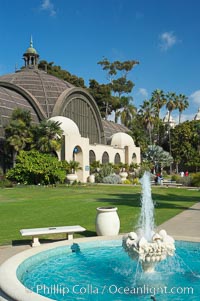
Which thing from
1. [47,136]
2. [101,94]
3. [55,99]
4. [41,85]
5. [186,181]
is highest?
[101,94]

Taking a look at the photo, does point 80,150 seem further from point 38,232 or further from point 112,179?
point 38,232

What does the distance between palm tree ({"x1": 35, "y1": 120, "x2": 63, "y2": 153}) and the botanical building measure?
6.92 feet

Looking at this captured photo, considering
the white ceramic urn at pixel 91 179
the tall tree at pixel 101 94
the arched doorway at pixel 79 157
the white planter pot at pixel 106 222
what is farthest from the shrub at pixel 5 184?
the tall tree at pixel 101 94

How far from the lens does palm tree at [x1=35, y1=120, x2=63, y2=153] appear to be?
36.7 m

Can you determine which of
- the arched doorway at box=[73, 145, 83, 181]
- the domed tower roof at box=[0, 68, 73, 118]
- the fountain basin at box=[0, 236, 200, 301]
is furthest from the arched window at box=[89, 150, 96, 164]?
the fountain basin at box=[0, 236, 200, 301]

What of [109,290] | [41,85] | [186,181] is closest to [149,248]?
[109,290]

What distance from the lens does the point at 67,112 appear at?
4881cm

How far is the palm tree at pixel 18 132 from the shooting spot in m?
36.7

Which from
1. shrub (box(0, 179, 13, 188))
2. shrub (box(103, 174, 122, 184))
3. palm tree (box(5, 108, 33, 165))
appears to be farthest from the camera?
shrub (box(103, 174, 122, 184))

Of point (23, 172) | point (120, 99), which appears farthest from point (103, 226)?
point (120, 99)

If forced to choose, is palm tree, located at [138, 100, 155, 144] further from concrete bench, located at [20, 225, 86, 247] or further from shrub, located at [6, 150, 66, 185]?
concrete bench, located at [20, 225, 86, 247]

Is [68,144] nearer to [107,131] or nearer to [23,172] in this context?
[23,172]

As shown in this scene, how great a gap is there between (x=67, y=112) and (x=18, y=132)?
12.8 metres

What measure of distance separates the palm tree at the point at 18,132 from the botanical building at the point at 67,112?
6.19 ft
